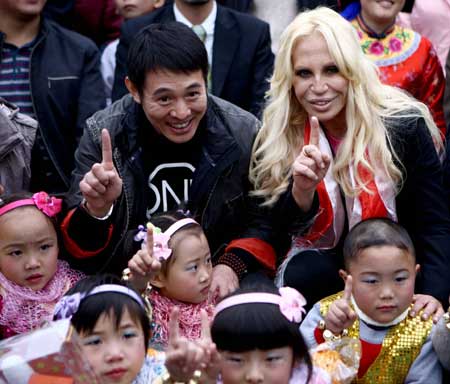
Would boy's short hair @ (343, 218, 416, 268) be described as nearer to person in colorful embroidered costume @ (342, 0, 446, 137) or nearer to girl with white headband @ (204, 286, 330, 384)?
girl with white headband @ (204, 286, 330, 384)

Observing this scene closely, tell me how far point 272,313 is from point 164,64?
4.31 feet


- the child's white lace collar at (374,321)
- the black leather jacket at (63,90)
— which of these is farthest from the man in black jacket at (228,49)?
the child's white lace collar at (374,321)

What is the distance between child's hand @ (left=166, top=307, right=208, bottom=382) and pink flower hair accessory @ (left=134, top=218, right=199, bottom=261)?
85 centimetres

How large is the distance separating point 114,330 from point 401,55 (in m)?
2.66

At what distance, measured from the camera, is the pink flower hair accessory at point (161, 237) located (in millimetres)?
4254

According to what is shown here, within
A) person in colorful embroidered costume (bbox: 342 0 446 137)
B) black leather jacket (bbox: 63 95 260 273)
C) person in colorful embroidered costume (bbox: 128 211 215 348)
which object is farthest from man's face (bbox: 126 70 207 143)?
person in colorful embroidered costume (bbox: 342 0 446 137)

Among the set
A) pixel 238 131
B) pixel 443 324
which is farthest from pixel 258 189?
pixel 443 324

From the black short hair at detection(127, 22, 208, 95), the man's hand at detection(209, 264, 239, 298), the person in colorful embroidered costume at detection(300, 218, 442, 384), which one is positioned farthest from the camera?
the black short hair at detection(127, 22, 208, 95)

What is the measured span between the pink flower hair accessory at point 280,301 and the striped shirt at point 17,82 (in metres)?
2.08

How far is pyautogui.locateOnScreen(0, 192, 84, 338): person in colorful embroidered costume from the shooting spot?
4.37 metres

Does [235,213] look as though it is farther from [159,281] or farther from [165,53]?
[165,53]

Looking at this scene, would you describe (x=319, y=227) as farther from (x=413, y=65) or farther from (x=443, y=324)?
(x=413, y=65)

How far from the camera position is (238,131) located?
4.88 meters

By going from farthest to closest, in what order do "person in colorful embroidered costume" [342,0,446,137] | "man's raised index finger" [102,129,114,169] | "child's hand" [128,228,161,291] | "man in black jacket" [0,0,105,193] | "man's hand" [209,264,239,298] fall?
"person in colorful embroidered costume" [342,0,446,137]
"man in black jacket" [0,0,105,193]
"man's hand" [209,264,239,298]
"man's raised index finger" [102,129,114,169]
"child's hand" [128,228,161,291]
